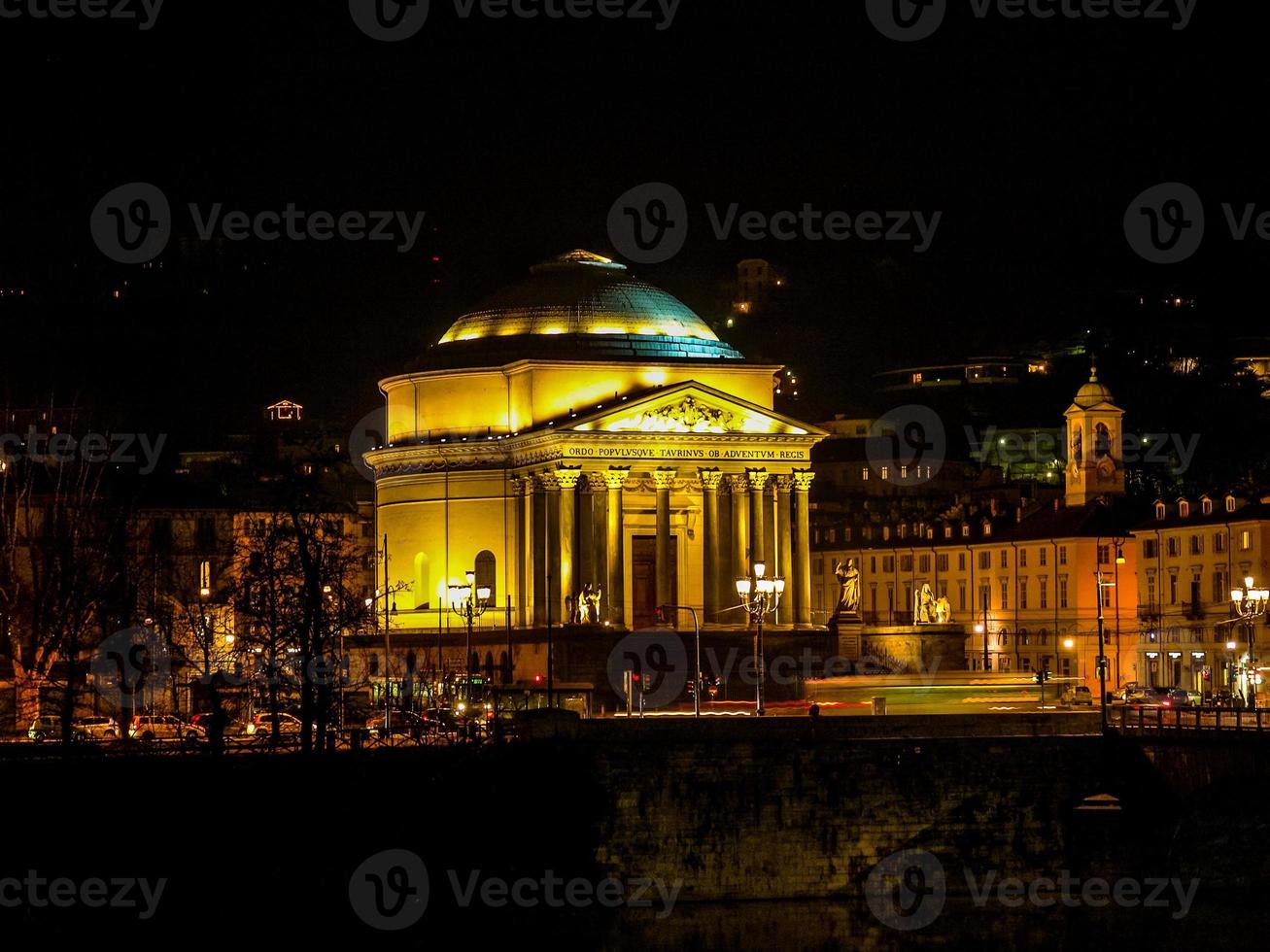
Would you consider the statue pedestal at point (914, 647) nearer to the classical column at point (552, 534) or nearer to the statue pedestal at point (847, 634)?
the statue pedestal at point (847, 634)

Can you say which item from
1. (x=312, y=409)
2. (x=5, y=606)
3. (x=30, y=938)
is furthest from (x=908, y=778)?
(x=312, y=409)

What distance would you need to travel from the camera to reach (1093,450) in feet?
475

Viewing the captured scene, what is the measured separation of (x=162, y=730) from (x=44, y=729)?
12.4 ft

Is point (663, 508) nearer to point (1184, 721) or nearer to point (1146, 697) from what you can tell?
point (1146, 697)

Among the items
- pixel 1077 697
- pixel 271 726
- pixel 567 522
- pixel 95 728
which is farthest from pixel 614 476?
pixel 271 726

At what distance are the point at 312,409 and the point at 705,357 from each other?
82984mm

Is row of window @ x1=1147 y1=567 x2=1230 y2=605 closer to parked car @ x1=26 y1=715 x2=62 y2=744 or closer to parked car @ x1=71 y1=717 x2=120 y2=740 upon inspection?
parked car @ x1=71 y1=717 x2=120 y2=740

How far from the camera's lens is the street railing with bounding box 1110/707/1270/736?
74.3 m

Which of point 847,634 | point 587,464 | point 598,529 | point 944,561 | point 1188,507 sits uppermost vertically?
point 587,464

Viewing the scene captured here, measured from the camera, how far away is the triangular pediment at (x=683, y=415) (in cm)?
10788

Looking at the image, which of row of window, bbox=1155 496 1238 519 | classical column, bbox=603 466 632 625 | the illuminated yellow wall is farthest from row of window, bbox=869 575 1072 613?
classical column, bbox=603 466 632 625

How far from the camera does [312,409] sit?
19438cm

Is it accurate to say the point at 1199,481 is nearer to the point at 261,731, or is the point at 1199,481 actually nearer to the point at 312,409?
the point at 312,409

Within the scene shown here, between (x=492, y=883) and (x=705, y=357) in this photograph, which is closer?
(x=492, y=883)
